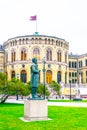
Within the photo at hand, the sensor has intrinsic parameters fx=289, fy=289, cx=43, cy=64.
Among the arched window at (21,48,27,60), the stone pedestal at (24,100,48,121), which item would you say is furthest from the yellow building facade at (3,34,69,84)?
the stone pedestal at (24,100,48,121)

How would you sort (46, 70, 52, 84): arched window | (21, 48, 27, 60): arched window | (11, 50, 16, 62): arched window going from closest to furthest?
(21, 48, 27, 60): arched window < (46, 70, 52, 84): arched window < (11, 50, 16, 62): arched window

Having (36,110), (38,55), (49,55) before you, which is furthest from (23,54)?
(36,110)

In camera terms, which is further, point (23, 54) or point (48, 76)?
point (48, 76)

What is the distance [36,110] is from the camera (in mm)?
19469

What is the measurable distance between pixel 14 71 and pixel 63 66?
14.1 metres

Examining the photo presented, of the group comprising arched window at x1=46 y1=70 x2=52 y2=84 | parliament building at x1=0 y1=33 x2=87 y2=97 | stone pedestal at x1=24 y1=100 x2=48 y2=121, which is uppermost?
parliament building at x1=0 y1=33 x2=87 y2=97

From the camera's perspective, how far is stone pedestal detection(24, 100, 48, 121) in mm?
19297

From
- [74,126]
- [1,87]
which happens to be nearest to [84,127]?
[74,126]

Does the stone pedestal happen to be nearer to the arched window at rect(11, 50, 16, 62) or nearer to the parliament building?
the parliament building

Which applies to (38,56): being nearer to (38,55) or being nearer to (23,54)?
(38,55)

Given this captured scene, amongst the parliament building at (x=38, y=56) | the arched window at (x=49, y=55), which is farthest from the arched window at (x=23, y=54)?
the arched window at (x=49, y=55)

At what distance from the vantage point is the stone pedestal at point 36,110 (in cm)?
1930

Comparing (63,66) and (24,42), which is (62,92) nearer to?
(63,66)

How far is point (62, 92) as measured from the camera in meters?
73.7
